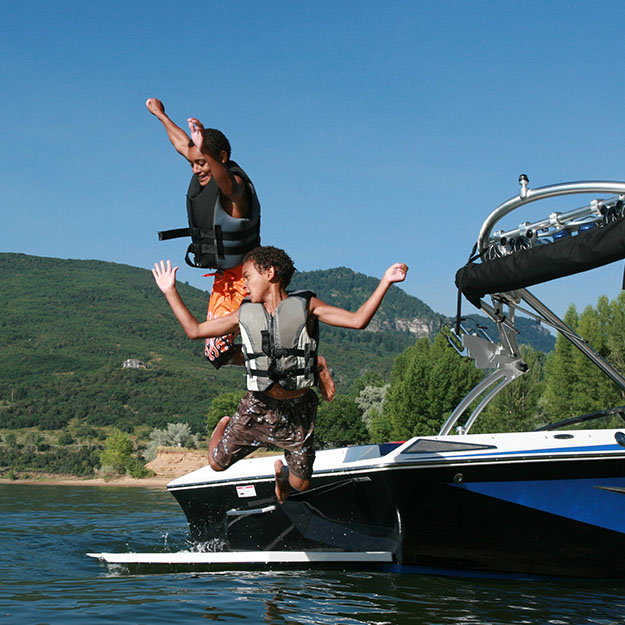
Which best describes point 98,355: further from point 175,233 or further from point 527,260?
point 527,260

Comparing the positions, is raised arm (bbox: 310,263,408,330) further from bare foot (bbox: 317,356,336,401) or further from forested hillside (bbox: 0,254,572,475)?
forested hillside (bbox: 0,254,572,475)

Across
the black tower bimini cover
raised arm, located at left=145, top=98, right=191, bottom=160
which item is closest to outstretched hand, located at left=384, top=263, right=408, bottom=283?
the black tower bimini cover

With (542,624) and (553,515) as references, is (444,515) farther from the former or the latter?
(542,624)

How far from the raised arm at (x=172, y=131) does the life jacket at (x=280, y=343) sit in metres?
1.50

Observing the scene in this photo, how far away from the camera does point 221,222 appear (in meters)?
6.01

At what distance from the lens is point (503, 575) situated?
677 centimetres

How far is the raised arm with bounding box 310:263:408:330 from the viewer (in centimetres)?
478

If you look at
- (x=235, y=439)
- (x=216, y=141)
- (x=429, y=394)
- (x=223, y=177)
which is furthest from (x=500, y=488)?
(x=429, y=394)

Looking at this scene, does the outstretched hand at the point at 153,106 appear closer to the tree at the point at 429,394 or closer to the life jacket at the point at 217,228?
the life jacket at the point at 217,228

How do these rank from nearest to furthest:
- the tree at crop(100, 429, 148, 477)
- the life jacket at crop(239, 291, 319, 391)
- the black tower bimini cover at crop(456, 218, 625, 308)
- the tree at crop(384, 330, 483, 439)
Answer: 1. the life jacket at crop(239, 291, 319, 391)
2. the black tower bimini cover at crop(456, 218, 625, 308)
3. the tree at crop(384, 330, 483, 439)
4. the tree at crop(100, 429, 148, 477)

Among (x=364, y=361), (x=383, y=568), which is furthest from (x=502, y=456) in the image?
(x=364, y=361)

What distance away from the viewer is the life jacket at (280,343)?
5180 mm

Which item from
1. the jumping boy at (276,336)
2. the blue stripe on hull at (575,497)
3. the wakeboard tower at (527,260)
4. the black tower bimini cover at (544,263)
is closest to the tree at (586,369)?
the wakeboard tower at (527,260)

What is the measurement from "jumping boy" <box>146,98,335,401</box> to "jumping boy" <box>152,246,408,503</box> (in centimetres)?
39
